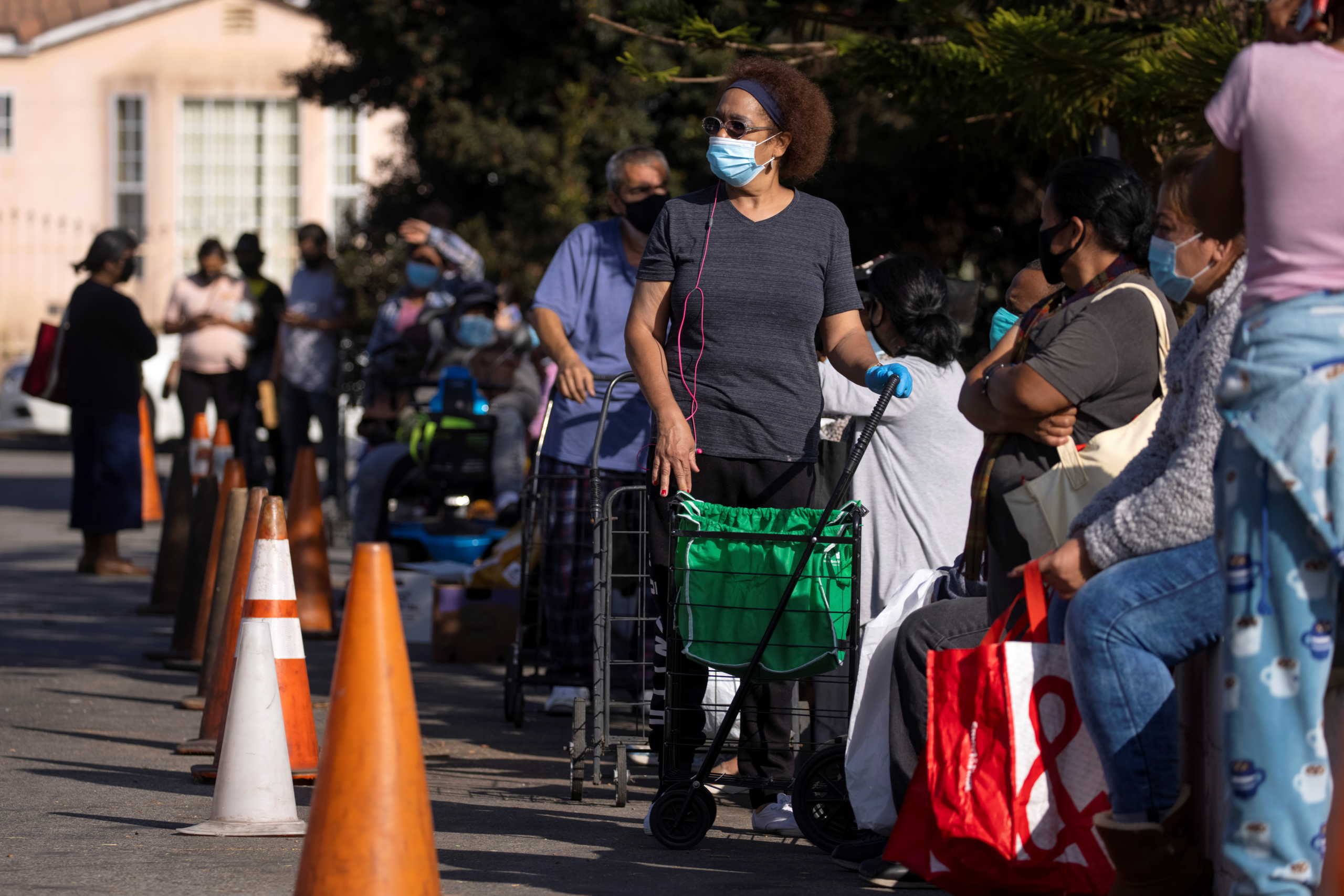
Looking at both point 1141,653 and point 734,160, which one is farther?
point 734,160

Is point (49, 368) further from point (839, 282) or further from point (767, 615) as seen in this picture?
point (767, 615)

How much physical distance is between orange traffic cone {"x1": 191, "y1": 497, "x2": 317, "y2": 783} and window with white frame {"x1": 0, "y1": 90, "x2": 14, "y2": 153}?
39025mm

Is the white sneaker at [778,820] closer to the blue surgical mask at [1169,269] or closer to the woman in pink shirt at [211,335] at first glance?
the blue surgical mask at [1169,269]

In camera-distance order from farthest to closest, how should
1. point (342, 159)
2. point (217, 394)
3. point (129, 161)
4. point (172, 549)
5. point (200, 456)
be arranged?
1. point (129, 161)
2. point (342, 159)
3. point (217, 394)
4. point (200, 456)
5. point (172, 549)

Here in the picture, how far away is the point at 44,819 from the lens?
18.1 ft

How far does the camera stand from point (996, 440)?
4668 mm

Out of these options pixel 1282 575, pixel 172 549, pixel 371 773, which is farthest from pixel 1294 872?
pixel 172 549

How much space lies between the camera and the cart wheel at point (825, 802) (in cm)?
511

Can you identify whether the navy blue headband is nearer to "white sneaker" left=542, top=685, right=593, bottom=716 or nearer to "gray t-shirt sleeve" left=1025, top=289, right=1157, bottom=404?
"gray t-shirt sleeve" left=1025, top=289, right=1157, bottom=404

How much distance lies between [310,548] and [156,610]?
1477mm

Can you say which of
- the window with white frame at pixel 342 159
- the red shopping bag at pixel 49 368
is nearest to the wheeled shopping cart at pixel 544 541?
the red shopping bag at pixel 49 368

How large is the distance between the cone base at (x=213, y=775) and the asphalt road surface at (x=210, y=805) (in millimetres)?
43

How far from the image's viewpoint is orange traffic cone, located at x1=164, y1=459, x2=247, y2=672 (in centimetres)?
862

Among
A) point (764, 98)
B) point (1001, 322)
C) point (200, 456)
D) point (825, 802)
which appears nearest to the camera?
point (825, 802)
